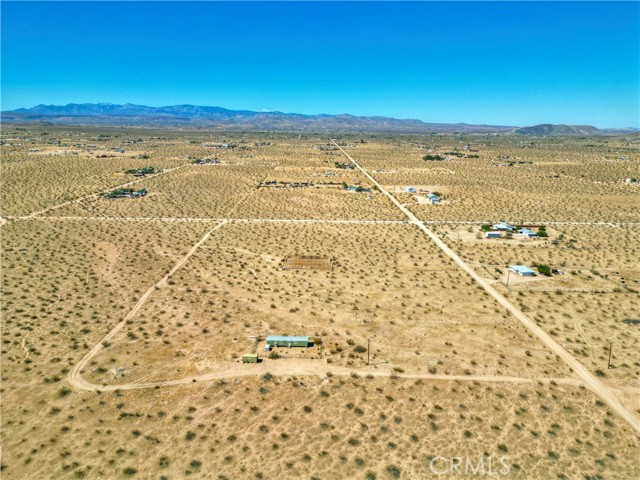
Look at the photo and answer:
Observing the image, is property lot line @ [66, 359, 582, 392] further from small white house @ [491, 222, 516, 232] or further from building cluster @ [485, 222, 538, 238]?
small white house @ [491, 222, 516, 232]

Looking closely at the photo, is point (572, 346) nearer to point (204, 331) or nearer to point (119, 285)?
point (204, 331)

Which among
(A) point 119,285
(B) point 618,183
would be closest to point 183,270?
(A) point 119,285

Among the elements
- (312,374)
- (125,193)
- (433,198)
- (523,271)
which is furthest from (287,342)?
(125,193)

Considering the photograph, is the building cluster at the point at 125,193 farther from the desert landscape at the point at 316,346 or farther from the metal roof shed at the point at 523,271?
the metal roof shed at the point at 523,271

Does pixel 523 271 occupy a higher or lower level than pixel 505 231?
lower

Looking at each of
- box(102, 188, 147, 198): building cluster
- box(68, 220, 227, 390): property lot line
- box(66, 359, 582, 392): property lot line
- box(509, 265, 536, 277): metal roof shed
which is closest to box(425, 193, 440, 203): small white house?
box(509, 265, 536, 277): metal roof shed

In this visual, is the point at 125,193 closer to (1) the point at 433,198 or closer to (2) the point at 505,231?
(1) the point at 433,198

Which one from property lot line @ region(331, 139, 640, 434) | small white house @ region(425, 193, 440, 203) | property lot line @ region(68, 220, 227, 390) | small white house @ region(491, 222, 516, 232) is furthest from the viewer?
small white house @ region(425, 193, 440, 203)

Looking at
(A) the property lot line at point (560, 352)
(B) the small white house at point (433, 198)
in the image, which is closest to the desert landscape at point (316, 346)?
(A) the property lot line at point (560, 352)
